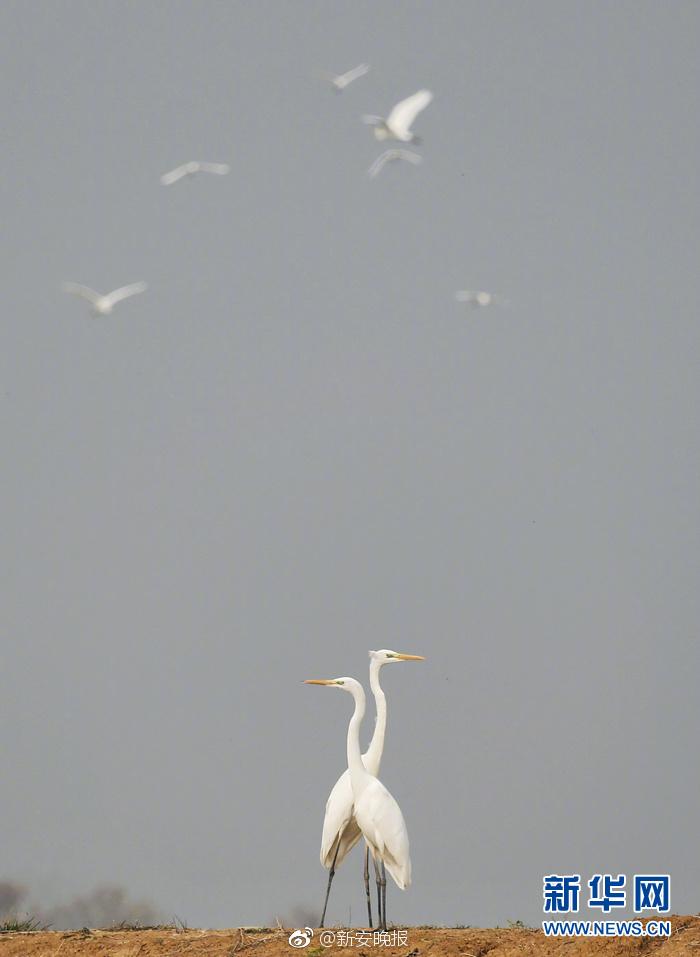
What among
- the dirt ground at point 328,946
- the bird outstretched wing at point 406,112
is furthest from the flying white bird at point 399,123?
the dirt ground at point 328,946

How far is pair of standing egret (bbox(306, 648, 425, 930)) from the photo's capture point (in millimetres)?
12828

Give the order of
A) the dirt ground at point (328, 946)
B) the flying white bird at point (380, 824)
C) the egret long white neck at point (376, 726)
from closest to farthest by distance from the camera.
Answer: the dirt ground at point (328, 946)
the flying white bird at point (380, 824)
the egret long white neck at point (376, 726)

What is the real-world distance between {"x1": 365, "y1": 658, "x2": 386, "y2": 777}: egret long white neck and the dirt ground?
171cm

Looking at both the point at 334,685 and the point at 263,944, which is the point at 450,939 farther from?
the point at 334,685

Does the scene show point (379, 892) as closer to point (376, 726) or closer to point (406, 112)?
point (376, 726)

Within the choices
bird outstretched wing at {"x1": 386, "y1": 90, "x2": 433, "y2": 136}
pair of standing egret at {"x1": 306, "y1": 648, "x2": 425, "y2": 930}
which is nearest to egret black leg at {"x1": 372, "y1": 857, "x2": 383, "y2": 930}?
pair of standing egret at {"x1": 306, "y1": 648, "x2": 425, "y2": 930}

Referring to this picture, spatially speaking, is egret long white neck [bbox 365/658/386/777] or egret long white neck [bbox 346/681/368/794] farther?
egret long white neck [bbox 365/658/386/777]

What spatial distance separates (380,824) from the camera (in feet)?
42.0

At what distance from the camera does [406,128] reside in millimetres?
15141

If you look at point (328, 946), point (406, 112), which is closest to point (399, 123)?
point (406, 112)

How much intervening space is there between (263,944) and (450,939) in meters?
1.53

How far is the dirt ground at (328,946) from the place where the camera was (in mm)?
11484

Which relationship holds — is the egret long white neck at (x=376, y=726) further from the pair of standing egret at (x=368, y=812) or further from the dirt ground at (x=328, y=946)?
the dirt ground at (x=328, y=946)

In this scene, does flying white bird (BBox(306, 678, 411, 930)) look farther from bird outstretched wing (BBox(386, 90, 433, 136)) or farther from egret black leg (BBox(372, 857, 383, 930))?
bird outstretched wing (BBox(386, 90, 433, 136))
